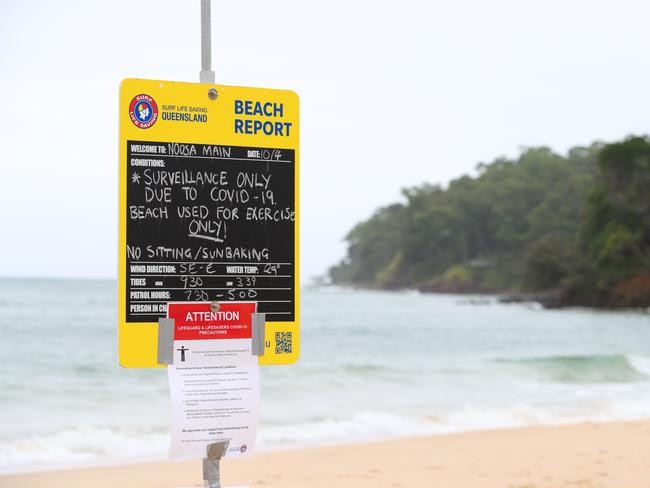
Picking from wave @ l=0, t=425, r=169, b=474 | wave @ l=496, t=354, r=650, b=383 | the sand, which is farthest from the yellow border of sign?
wave @ l=496, t=354, r=650, b=383

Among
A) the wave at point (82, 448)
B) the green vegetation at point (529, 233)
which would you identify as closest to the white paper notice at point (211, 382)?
the wave at point (82, 448)

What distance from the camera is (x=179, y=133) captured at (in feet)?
8.47

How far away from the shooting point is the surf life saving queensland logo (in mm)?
2504

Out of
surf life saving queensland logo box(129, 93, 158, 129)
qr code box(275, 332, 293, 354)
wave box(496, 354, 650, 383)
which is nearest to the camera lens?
surf life saving queensland logo box(129, 93, 158, 129)

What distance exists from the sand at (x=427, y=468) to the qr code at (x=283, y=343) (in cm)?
348

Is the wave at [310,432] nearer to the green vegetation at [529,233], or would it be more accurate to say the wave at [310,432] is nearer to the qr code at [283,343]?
the qr code at [283,343]

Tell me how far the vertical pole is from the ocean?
5.40 metres

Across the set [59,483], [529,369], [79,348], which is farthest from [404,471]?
[79,348]

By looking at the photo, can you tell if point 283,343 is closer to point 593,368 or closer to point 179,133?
point 179,133

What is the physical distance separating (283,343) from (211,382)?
0.26 meters

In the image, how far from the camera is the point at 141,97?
2500 millimetres

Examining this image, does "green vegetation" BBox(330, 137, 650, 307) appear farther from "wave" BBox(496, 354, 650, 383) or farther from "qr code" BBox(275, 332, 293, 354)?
"qr code" BBox(275, 332, 293, 354)

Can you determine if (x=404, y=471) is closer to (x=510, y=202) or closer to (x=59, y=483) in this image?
(x=59, y=483)

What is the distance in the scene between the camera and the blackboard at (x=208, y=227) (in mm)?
2555
